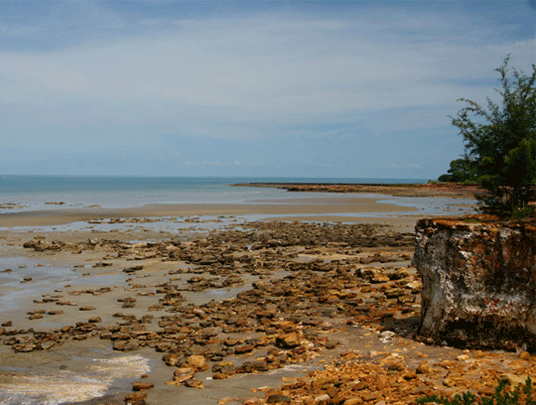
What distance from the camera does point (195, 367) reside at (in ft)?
27.5

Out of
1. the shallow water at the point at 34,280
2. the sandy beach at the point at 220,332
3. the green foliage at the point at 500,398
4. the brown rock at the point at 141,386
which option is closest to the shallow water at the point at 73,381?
the sandy beach at the point at 220,332

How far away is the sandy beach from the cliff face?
0.38 m

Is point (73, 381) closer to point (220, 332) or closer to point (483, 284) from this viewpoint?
point (220, 332)

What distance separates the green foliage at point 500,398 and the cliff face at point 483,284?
6.36 feet

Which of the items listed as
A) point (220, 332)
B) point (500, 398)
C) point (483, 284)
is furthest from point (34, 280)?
point (500, 398)

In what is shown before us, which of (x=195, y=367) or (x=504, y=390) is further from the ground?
(x=504, y=390)

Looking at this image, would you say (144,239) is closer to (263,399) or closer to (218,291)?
(218,291)

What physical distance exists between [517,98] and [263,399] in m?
17.2

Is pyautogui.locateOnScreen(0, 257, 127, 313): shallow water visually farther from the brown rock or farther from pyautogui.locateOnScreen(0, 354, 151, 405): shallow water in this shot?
the brown rock

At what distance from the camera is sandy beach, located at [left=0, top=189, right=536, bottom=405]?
7355 millimetres

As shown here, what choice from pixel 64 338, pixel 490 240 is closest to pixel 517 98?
pixel 490 240

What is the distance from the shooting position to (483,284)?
8289 mm

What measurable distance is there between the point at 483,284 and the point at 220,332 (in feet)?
17.1

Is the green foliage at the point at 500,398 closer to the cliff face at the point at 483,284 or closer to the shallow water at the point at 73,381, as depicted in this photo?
the cliff face at the point at 483,284
